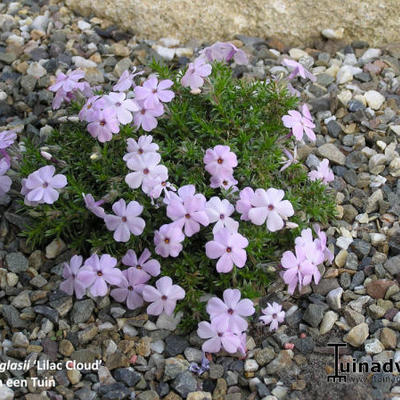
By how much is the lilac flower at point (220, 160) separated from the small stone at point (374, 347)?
102 centimetres

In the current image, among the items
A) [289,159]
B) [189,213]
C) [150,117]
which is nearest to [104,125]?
[150,117]

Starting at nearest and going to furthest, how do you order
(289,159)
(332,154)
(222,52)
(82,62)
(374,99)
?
(289,159), (222,52), (332,154), (374,99), (82,62)

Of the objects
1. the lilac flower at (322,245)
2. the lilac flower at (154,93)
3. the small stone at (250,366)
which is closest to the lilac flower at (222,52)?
the lilac flower at (154,93)

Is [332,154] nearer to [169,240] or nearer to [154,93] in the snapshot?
[154,93]

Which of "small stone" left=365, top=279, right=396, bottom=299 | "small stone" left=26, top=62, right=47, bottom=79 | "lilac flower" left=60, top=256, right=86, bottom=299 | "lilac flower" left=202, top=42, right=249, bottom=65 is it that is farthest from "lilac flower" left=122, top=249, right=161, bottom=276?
"small stone" left=26, top=62, right=47, bottom=79

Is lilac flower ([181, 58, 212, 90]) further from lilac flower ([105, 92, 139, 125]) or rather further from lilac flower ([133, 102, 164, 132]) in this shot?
lilac flower ([105, 92, 139, 125])

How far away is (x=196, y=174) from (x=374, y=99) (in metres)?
1.56

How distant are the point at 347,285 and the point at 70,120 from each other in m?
1.64

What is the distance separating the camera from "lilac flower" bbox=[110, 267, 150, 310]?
124 inches

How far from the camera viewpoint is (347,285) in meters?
3.38

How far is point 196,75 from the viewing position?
347cm

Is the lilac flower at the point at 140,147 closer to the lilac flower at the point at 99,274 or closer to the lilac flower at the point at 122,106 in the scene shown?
the lilac flower at the point at 122,106

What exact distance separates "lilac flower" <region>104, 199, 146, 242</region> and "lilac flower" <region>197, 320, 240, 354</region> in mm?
528

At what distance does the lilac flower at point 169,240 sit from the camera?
3.06 m
